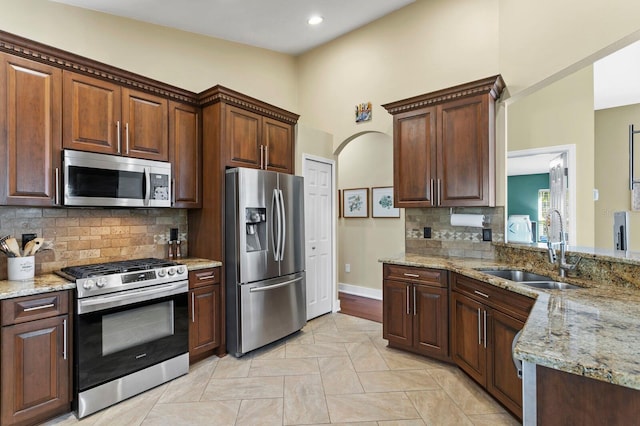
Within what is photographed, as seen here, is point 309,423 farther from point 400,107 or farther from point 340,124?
point 340,124

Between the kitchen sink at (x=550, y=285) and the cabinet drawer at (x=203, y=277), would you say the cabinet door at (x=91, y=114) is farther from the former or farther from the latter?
the kitchen sink at (x=550, y=285)

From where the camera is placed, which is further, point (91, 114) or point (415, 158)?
point (415, 158)

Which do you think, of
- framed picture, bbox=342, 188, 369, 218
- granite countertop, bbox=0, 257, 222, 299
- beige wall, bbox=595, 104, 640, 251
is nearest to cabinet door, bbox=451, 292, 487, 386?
framed picture, bbox=342, 188, 369, 218

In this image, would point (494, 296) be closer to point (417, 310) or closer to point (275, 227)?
point (417, 310)

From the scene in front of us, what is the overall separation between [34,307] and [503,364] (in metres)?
3.13

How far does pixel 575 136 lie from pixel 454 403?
349 centimetres

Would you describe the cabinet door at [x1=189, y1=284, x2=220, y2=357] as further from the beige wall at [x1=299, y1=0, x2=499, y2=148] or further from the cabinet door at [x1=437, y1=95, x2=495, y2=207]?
the beige wall at [x1=299, y1=0, x2=499, y2=148]

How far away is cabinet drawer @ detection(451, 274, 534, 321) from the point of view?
80.2 inches

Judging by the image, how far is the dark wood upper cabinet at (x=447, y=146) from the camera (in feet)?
9.78

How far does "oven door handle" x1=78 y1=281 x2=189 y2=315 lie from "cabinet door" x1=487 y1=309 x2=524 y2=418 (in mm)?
2478

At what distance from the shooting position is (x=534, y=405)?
1.08 m

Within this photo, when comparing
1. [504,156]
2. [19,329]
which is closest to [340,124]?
[504,156]

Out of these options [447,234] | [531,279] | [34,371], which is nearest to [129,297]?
[34,371]

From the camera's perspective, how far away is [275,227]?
338 centimetres
